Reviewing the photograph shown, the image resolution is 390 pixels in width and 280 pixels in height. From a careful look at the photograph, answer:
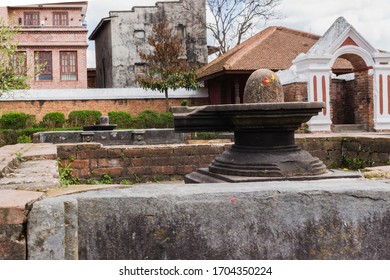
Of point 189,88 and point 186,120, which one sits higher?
point 189,88

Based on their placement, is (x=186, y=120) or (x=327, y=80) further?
(x=327, y=80)

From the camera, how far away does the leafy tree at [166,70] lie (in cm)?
2461

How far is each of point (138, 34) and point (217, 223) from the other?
28414 mm

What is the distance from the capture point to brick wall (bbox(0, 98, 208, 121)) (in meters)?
24.3

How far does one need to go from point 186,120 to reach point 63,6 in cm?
2683

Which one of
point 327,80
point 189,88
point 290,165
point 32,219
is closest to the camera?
point 32,219

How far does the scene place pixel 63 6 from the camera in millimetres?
29547

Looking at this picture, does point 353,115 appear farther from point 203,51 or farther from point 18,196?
point 18,196

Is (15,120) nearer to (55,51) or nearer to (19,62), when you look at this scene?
(19,62)

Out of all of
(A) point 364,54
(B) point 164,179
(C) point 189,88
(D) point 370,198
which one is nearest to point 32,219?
(D) point 370,198

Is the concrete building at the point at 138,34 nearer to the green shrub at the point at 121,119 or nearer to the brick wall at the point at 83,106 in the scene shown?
the brick wall at the point at 83,106

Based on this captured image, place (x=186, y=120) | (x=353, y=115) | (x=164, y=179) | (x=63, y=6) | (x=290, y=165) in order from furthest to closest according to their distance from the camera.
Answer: (x=63, y=6) → (x=353, y=115) → (x=164, y=179) → (x=186, y=120) → (x=290, y=165)

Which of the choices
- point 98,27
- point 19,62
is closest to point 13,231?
point 19,62

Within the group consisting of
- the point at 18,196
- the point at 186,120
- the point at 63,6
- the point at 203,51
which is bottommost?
the point at 18,196
